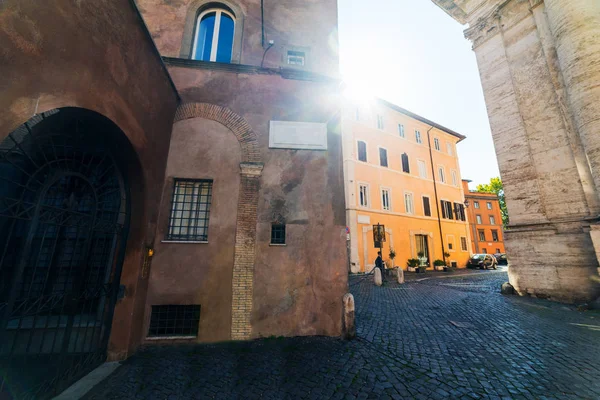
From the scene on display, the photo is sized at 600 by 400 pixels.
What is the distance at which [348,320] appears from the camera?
538 cm

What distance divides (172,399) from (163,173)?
14.6 ft

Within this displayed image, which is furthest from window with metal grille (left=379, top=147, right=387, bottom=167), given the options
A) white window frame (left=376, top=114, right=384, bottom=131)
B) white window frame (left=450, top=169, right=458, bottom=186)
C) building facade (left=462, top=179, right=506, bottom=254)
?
building facade (left=462, top=179, right=506, bottom=254)

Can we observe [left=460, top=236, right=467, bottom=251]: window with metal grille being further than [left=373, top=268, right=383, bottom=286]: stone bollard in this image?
Yes

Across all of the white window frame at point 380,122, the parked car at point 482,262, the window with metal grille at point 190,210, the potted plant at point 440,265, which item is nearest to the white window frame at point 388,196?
the white window frame at point 380,122

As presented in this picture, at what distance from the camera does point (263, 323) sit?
5305 millimetres

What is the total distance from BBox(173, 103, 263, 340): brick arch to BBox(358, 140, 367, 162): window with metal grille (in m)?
16.0

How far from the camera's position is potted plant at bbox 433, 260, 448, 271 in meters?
21.7

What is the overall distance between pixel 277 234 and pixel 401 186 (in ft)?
65.4

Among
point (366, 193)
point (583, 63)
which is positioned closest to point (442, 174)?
point (366, 193)

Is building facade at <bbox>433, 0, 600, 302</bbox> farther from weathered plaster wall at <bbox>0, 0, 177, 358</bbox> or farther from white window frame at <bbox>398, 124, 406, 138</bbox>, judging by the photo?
white window frame at <bbox>398, 124, 406, 138</bbox>

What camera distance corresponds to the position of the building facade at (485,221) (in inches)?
1531

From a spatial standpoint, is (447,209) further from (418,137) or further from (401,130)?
(401,130)

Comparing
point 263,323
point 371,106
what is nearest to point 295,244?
point 263,323

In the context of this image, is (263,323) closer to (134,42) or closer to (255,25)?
(134,42)
